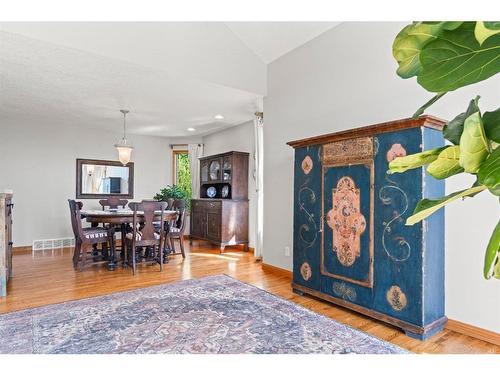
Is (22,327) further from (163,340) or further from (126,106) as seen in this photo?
(126,106)

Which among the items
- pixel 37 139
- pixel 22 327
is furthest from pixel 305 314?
pixel 37 139

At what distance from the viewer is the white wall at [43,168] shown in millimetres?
5848

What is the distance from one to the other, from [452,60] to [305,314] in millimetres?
2759

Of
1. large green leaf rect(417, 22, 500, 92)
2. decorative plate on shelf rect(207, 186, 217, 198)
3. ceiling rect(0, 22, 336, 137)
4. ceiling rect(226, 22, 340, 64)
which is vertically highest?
ceiling rect(226, 22, 340, 64)

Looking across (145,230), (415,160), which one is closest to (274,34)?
(145,230)

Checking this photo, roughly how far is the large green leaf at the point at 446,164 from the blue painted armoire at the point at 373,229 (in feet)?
6.81

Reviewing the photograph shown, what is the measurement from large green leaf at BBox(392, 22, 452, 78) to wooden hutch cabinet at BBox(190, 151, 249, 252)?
5292 mm

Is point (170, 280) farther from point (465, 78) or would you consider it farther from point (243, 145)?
point (465, 78)

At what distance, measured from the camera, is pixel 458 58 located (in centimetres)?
38

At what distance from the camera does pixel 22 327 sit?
250 cm

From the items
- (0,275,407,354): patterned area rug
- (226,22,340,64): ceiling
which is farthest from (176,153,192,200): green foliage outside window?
(0,275,407,354): patterned area rug

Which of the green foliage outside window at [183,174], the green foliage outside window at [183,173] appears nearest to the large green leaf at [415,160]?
the green foliage outside window at [183,174]

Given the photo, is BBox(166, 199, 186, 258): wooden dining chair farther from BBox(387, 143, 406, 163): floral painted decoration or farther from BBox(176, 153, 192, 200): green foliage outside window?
BBox(387, 143, 406, 163): floral painted decoration

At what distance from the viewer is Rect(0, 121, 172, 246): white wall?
5848mm
